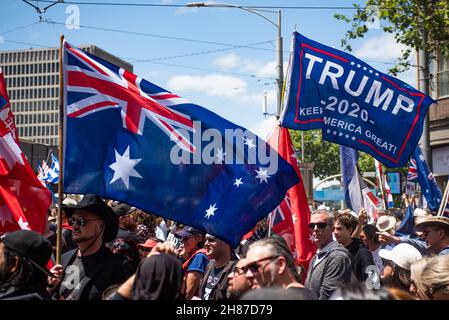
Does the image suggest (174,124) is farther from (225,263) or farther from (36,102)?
(36,102)

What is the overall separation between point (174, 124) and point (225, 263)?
139 cm

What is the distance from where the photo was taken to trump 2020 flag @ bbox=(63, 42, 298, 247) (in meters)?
5.20

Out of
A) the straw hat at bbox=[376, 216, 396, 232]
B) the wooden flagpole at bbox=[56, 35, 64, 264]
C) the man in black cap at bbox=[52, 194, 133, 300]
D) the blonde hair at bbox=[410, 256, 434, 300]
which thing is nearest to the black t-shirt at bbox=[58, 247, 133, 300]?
the man in black cap at bbox=[52, 194, 133, 300]

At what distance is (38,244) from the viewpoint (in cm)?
394

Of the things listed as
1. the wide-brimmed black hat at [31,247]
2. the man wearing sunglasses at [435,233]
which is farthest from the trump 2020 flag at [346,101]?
the wide-brimmed black hat at [31,247]

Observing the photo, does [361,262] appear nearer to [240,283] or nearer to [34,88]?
[240,283]

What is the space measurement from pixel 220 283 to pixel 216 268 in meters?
0.30

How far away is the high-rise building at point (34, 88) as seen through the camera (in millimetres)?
137875

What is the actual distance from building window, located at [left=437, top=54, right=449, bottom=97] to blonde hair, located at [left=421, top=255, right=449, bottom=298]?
2287 cm

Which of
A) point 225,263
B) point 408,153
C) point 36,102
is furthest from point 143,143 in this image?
point 36,102

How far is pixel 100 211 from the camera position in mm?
4891

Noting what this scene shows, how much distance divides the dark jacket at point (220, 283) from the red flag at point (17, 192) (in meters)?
1.64

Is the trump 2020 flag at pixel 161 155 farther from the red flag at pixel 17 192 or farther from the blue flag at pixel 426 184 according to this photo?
the blue flag at pixel 426 184

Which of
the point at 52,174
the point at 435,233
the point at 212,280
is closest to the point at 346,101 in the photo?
the point at 435,233
